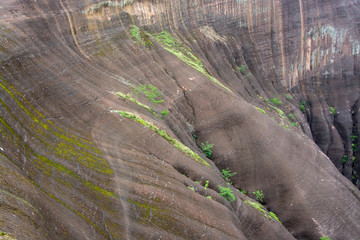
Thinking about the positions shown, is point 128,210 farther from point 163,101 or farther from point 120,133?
point 163,101

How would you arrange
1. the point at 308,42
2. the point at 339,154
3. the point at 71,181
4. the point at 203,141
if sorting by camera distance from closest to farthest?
1. the point at 71,181
2. the point at 203,141
3. the point at 339,154
4. the point at 308,42

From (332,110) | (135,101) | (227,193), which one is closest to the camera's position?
(227,193)

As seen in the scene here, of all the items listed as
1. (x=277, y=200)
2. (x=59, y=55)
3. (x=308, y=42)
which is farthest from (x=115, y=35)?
(x=308, y=42)

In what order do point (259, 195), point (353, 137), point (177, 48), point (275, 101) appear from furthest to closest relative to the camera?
1. point (353, 137)
2. point (275, 101)
3. point (177, 48)
4. point (259, 195)

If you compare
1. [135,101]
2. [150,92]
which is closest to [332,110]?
[150,92]

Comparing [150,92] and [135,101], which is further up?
[135,101]

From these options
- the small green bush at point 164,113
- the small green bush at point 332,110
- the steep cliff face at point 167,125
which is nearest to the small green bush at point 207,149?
the steep cliff face at point 167,125

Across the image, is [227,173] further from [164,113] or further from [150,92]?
[150,92]

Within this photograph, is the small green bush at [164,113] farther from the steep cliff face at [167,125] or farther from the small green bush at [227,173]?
the small green bush at [227,173]
